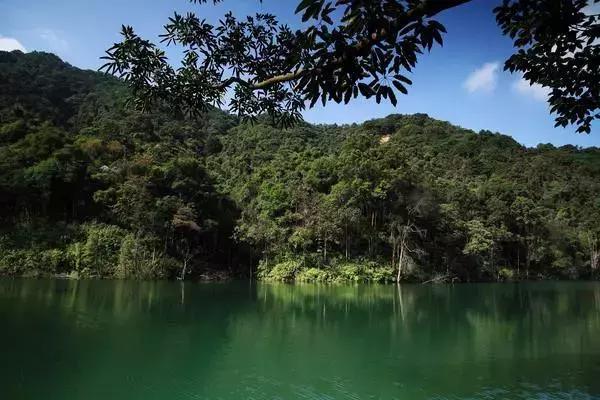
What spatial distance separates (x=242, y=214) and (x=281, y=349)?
68.2 feet

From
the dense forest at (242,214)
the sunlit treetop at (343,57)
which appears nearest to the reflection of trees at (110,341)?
the sunlit treetop at (343,57)

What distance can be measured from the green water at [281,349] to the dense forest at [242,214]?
8.01 meters

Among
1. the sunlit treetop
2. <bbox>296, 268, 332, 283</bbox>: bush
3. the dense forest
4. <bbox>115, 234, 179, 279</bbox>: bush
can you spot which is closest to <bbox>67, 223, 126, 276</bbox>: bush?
the dense forest

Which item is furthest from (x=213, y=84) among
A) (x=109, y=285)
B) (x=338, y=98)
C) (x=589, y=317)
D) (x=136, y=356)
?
(x=109, y=285)

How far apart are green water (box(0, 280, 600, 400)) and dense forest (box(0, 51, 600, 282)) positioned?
801 centimetres

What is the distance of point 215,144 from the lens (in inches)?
1768

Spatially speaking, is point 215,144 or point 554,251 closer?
point 554,251

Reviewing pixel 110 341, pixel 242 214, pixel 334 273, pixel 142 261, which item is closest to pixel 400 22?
pixel 110 341

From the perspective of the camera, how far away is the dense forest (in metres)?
24.8

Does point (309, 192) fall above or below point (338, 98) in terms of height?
above

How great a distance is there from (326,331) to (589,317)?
10272mm

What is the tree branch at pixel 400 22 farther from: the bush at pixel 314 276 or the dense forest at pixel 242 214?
the bush at pixel 314 276

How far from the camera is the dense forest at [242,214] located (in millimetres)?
24766

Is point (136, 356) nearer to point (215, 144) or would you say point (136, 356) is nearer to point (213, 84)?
point (213, 84)
